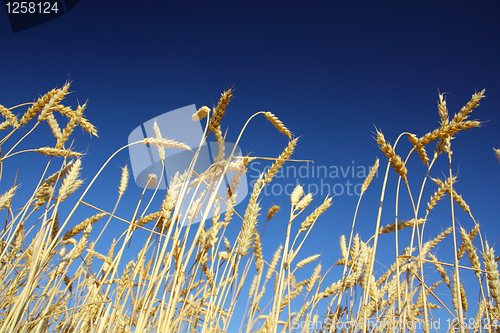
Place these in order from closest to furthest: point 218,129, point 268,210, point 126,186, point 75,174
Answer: point 218,129 < point 75,174 < point 268,210 < point 126,186

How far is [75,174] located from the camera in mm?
1981

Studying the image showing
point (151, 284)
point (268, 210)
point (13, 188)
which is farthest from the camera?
point (268, 210)

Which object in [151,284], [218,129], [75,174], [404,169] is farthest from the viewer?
[75,174]

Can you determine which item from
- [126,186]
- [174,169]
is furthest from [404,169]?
[126,186]

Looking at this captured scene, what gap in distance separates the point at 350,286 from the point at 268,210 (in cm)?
100

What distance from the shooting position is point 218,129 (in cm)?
180

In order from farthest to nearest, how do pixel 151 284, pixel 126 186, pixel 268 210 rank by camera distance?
pixel 126 186, pixel 268 210, pixel 151 284

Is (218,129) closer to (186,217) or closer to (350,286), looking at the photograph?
(186,217)

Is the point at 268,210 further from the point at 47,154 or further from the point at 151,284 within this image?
the point at 47,154

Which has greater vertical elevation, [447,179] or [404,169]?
[447,179]

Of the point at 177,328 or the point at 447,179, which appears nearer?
the point at 177,328

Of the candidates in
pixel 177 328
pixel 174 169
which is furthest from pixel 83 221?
pixel 177 328

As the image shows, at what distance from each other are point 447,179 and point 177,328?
263cm

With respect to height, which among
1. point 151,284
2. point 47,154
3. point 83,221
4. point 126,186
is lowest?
point 151,284
